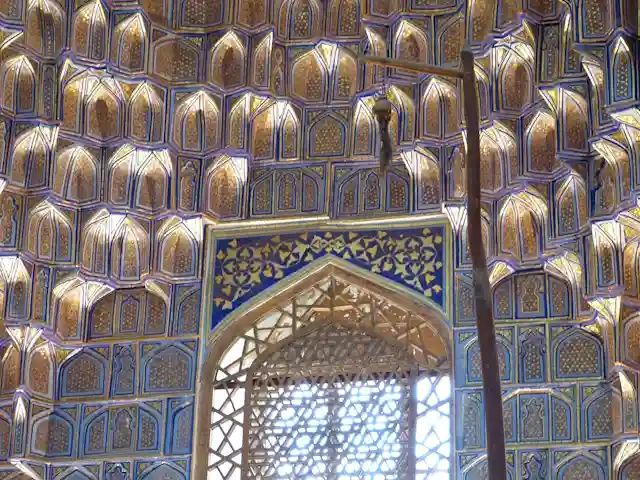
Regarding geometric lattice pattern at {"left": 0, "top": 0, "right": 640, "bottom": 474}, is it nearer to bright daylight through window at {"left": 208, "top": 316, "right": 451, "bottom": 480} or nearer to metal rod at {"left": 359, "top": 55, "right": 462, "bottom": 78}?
bright daylight through window at {"left": 208, "top": 316, "right": 451, "bottom": 480}

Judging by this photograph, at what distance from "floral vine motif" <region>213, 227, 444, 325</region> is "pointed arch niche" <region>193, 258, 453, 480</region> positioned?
9cm

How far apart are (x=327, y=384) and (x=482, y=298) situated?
355cm

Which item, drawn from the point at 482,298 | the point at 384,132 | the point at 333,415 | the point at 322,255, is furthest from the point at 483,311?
the point at 322,255

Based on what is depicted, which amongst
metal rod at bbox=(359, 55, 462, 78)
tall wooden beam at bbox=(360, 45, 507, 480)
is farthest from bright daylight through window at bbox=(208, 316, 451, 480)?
metal rod at bbox=(359, 55, 462, 78)

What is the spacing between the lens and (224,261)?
1217cm

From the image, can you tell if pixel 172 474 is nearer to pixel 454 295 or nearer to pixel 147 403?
pixel 147 403

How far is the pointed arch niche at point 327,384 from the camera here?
11.5 meters

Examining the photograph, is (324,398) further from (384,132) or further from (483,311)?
(483,311)

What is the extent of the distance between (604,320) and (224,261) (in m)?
2.73

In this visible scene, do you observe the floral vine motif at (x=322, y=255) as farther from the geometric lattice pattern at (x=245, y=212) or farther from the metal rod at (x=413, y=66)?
the metal rod at (x=413, y=66)

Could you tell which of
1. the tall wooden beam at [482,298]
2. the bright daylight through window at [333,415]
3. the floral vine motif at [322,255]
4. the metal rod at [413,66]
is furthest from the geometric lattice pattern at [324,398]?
the metal rod at [413,66]

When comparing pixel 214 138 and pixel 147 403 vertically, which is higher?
pixel 214 138

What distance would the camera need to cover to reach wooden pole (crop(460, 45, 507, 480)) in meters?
8.27

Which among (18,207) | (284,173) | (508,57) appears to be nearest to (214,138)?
(284,173)
